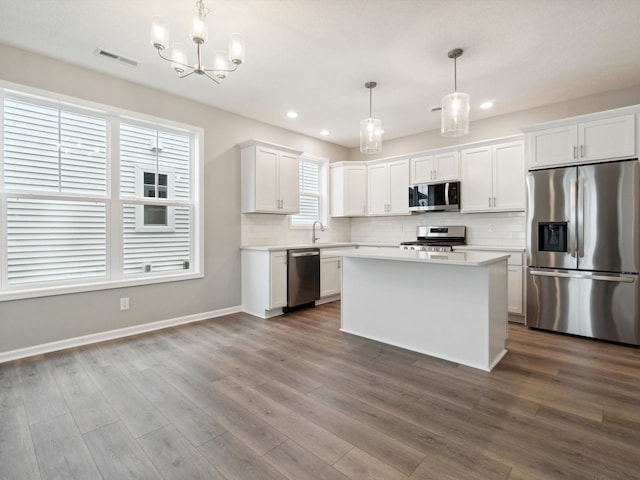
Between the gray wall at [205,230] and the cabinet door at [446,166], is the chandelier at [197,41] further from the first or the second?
the cabinet door at [446,166]

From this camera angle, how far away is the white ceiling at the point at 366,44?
8.06ft

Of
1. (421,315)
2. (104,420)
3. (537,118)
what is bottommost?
(104,420)

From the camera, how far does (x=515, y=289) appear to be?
4.09 meters

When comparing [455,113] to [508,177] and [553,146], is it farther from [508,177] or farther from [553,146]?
[508,177]

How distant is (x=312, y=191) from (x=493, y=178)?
9.55ft

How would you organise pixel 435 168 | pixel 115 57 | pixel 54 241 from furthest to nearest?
pixel 435 168 < pixel 54 241 < pixel 115 57

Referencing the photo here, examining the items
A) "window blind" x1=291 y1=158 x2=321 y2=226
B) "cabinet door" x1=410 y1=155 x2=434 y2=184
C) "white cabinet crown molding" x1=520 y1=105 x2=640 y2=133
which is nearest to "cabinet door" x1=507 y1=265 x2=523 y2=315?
"white cabinet crown molding" x1=520 y1=105 x2=640 y2=133

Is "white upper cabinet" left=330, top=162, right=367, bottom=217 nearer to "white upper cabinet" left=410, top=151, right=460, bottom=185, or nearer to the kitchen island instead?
"white upper cabinet" left=410, top=151, right=460, bottom=185

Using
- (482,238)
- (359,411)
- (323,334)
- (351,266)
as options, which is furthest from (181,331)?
(482,238)

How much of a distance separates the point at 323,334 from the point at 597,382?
2.37 m

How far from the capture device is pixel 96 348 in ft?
10.6

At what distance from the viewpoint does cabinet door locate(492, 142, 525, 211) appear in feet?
14.0

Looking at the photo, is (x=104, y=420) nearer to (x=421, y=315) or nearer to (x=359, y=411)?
(x=359, y=411)

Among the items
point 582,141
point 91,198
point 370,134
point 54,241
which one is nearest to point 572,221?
point 582,141
